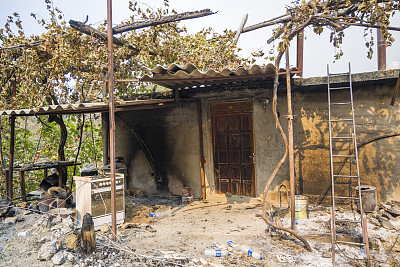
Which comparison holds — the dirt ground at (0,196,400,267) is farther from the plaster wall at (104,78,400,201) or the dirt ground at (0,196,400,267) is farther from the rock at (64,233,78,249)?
the plaster wall at (104,78,400,201)

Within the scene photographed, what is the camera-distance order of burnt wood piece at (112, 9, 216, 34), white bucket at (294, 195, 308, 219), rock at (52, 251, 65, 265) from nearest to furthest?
rock at (52, 251, 65, 265) < white bucket at (294, 195, 308, 219) < burnt wood piece at (112, 9, 216, 34)

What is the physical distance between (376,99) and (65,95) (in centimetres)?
1028

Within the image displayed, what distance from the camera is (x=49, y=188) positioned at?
6996mm

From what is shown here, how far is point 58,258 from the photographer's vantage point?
3848 mm

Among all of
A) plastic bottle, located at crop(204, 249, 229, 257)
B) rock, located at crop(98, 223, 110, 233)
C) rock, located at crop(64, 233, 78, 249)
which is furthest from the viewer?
rock, located at crop(98, 223, 110, 233)

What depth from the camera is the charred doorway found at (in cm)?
739

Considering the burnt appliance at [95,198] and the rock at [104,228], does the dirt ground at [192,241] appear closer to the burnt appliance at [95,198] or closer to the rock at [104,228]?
the rock at [104,228]

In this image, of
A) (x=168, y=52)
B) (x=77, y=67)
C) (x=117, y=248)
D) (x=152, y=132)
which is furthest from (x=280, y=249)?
(x=77, y=67)

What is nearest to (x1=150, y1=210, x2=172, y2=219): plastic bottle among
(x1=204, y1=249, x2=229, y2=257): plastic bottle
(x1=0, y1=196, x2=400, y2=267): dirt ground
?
(x1=0, y1=196, x2=400, y2=267): dirt ground

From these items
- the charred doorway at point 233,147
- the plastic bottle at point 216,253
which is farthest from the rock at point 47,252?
the charred doorway at point 233,147

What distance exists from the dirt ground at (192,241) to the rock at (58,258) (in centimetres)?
5

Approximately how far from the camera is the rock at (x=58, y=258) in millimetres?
3800

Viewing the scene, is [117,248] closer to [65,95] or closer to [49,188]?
[49,188]

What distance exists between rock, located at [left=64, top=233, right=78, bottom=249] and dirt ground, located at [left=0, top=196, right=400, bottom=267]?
0.07m
